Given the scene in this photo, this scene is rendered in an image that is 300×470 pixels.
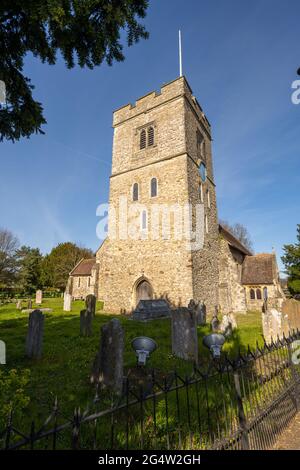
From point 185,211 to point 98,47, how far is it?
10.3 m

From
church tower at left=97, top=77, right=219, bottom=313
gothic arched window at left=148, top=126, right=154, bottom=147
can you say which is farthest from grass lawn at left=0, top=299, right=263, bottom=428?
gothic arched window at left=148, top=126, right=154, bottom=147

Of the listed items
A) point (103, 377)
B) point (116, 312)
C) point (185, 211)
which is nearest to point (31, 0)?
point (103, 377)

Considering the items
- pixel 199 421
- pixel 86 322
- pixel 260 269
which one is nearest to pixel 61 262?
pixel 260 269

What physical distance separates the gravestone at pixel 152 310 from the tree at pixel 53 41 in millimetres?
10101

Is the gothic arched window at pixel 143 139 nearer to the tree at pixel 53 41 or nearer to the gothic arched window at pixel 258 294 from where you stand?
the tree at pixel 53 41

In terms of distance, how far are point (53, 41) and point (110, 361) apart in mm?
7105

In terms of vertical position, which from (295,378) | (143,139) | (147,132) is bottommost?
(295,378)

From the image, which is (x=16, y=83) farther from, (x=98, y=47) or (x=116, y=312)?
(x=116, y=312)

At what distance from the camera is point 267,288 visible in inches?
742

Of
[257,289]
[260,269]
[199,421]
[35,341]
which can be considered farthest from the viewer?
[260,269]

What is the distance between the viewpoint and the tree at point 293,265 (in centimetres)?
1853

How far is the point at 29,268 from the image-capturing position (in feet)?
125

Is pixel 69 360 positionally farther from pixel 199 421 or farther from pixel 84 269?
pixel 84 269

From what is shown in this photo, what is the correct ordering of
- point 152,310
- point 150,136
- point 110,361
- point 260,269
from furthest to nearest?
point 260,269 → point 150,136 → point 152,310 → point 110,361
